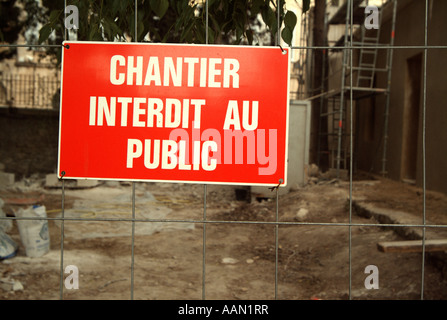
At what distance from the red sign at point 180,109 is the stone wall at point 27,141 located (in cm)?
1260

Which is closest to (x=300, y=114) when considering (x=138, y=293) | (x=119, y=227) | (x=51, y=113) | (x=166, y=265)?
(x=119, y=227)

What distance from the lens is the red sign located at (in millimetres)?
1964

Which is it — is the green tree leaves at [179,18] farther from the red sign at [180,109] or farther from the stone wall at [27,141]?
the stone wall at [27,141]

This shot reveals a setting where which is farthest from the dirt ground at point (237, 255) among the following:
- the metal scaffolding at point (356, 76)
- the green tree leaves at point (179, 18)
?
the metal scaffolding at point (356, 76)

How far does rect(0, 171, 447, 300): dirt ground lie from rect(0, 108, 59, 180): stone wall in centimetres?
497

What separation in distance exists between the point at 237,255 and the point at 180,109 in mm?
4381

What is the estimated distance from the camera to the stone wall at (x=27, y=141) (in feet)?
45.4

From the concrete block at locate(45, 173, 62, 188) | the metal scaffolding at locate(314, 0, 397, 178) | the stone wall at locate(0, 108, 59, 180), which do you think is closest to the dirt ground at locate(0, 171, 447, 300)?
the metal scaffolding at locate(314, 0, 397, 178)

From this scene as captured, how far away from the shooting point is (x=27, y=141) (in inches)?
550

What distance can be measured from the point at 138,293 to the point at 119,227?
282 cm
